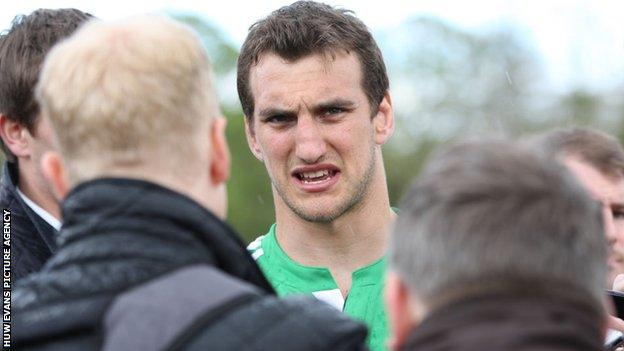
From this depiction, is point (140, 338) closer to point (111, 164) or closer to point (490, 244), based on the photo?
point (111, 164)

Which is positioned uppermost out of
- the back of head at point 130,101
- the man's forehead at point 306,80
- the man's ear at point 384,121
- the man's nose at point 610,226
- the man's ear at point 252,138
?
the back of head at point 130,101

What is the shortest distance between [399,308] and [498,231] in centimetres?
24

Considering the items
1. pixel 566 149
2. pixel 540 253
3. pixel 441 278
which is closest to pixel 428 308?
pixel 441 278

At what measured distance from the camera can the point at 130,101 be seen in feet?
7.91

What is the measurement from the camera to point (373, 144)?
5.07 metres

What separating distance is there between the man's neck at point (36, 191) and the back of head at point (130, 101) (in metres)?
1.26

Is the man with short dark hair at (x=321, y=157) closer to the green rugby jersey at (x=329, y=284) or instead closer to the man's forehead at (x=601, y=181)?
the green rugby jersey at (x=329, y=284)

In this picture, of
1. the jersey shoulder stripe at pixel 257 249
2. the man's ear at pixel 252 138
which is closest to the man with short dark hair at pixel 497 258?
the jersey shoulder stripe at pixel 257 249

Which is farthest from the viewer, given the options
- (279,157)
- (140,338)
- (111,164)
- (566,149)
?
(279,157)

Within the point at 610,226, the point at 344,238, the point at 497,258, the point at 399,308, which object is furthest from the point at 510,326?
the point at 344,238

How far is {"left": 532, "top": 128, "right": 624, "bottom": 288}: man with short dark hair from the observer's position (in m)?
4.34

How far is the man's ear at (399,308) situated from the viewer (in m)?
2.07

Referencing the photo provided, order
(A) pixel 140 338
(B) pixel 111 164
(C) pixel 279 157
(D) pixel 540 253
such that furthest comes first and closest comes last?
(C) pixel 279 157
(B) pixel 111 164
(A) pixel 140 338
(D) pixel 540 253

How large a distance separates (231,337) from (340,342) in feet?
0.71
